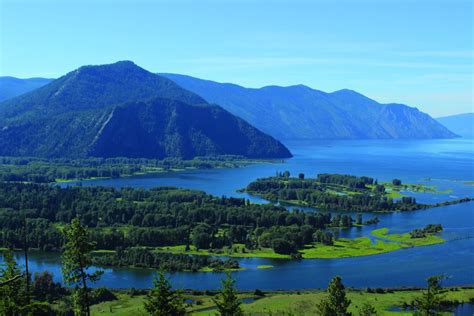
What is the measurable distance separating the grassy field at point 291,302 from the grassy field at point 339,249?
25176 mm

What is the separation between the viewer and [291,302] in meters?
76.3

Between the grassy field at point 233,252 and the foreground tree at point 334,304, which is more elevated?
the foreground tree at point 334,304

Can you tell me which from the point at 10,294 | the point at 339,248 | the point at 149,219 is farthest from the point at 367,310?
the point at 149,219

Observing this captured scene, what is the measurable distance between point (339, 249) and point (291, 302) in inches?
1512

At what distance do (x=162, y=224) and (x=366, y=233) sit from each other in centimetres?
4949

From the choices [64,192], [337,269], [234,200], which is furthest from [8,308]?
[64,192]

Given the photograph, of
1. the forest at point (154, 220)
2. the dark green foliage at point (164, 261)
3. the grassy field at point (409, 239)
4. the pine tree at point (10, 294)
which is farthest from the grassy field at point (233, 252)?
the pine tree at point (10, 294)

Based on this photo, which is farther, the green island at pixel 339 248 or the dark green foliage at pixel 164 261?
the green island at pixel 339 248

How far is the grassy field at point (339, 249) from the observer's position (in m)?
108

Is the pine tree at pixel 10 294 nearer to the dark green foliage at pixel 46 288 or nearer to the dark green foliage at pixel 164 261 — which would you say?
the dark green foliage at pixel 46 288

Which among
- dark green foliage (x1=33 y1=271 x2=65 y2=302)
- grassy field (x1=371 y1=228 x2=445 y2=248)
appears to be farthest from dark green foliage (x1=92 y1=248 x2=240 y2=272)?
grassy field (x1=371 y1=228 x2=445 y2=248)

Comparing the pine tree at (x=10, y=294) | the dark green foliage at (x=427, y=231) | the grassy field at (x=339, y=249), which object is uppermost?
the pine tree at (x=10, y=294)

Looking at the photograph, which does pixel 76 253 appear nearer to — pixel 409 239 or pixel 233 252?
pixel 233 252

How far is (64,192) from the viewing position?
169 metres
